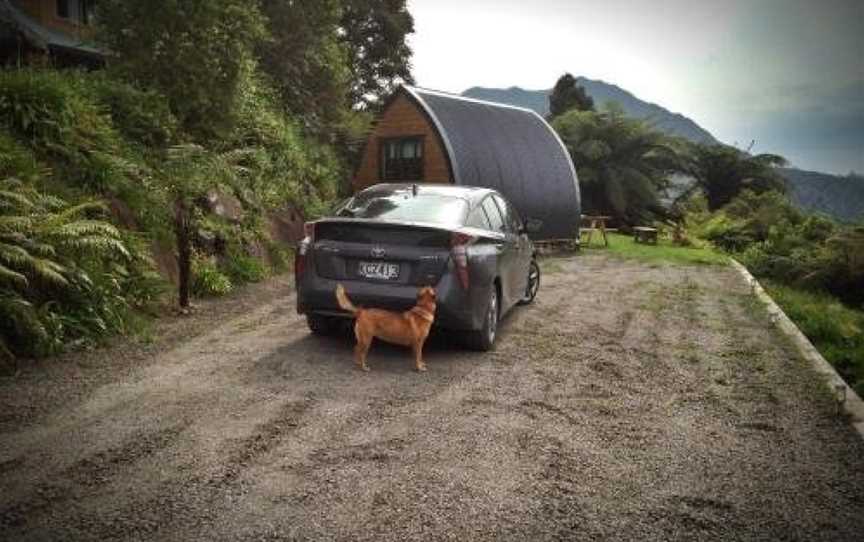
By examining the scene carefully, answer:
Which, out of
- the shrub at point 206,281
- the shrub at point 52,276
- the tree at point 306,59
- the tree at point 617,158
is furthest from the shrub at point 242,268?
the tree at point 617,158

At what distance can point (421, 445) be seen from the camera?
4.17 m

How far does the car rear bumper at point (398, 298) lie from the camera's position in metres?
5.93

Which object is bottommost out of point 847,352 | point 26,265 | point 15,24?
point 847,352

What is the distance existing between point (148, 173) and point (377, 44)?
26.5 m

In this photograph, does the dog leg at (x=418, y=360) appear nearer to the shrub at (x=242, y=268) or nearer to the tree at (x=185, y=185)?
the tree at (x=185, y=185)

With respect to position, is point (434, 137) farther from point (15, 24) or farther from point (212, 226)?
point (15, 24)

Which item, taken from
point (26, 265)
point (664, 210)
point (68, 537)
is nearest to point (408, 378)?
point (68, 537)

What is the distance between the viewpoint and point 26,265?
5.77 metres

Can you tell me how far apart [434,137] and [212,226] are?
9320mm

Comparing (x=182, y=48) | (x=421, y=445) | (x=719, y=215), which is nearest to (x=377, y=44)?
(x=719, y=215)

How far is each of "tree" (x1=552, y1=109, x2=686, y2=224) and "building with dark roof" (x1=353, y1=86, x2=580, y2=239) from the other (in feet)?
22.3

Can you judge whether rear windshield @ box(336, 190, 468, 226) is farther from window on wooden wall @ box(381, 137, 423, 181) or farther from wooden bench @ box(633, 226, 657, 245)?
wooden bench @ box(633, 226, 657, 245)

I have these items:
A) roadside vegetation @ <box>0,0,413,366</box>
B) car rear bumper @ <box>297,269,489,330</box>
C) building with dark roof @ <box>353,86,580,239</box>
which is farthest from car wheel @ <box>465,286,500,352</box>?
building with dark roof @ <box>353,86,580,239</box>

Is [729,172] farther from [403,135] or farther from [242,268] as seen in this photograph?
[242,268]
